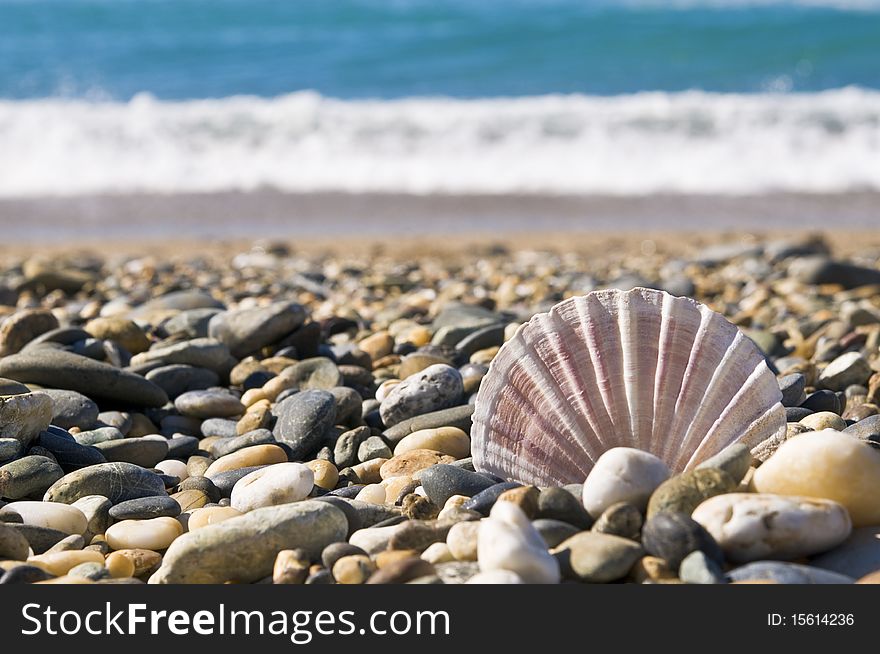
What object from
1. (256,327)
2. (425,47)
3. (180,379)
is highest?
(425,47)

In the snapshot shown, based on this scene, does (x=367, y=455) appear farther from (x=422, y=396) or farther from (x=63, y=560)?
(x=63, y=560)

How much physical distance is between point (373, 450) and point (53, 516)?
924 millimetres

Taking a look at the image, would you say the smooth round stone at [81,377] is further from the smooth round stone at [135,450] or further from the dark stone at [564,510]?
the dark stone at [564,510]

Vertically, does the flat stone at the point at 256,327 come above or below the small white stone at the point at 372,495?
above

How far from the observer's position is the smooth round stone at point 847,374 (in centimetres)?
326

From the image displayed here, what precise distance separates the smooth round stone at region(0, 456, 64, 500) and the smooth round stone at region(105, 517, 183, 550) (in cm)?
36

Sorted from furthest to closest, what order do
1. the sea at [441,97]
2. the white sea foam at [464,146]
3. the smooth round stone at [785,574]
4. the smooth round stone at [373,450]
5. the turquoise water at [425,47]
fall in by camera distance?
the turquoise water at [425,47] < the sea at [441,97] < the white sea foam at [464,146] < the smooth round stone at [373,450] < the smooth round stone at [785,574]

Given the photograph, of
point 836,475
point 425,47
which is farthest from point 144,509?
point 425,47

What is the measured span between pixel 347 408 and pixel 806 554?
5.39ft

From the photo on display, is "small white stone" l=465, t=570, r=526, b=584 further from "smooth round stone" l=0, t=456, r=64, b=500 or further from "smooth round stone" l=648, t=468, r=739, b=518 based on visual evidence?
"smooth round stone" l=0, t=456, r=64, b=500

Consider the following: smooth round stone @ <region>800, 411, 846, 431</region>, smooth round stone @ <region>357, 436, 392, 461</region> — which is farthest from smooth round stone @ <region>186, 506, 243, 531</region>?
smooth round stone @ <region>800, 411, 846, 431</region>

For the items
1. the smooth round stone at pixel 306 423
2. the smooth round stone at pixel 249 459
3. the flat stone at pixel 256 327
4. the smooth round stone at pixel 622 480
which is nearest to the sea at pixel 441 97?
the flat stone at pixel 256 327

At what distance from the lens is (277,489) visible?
228 centimetres

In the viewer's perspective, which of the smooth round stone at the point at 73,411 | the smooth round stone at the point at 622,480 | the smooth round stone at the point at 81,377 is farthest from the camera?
the smooth round stone at the point at 81,377
